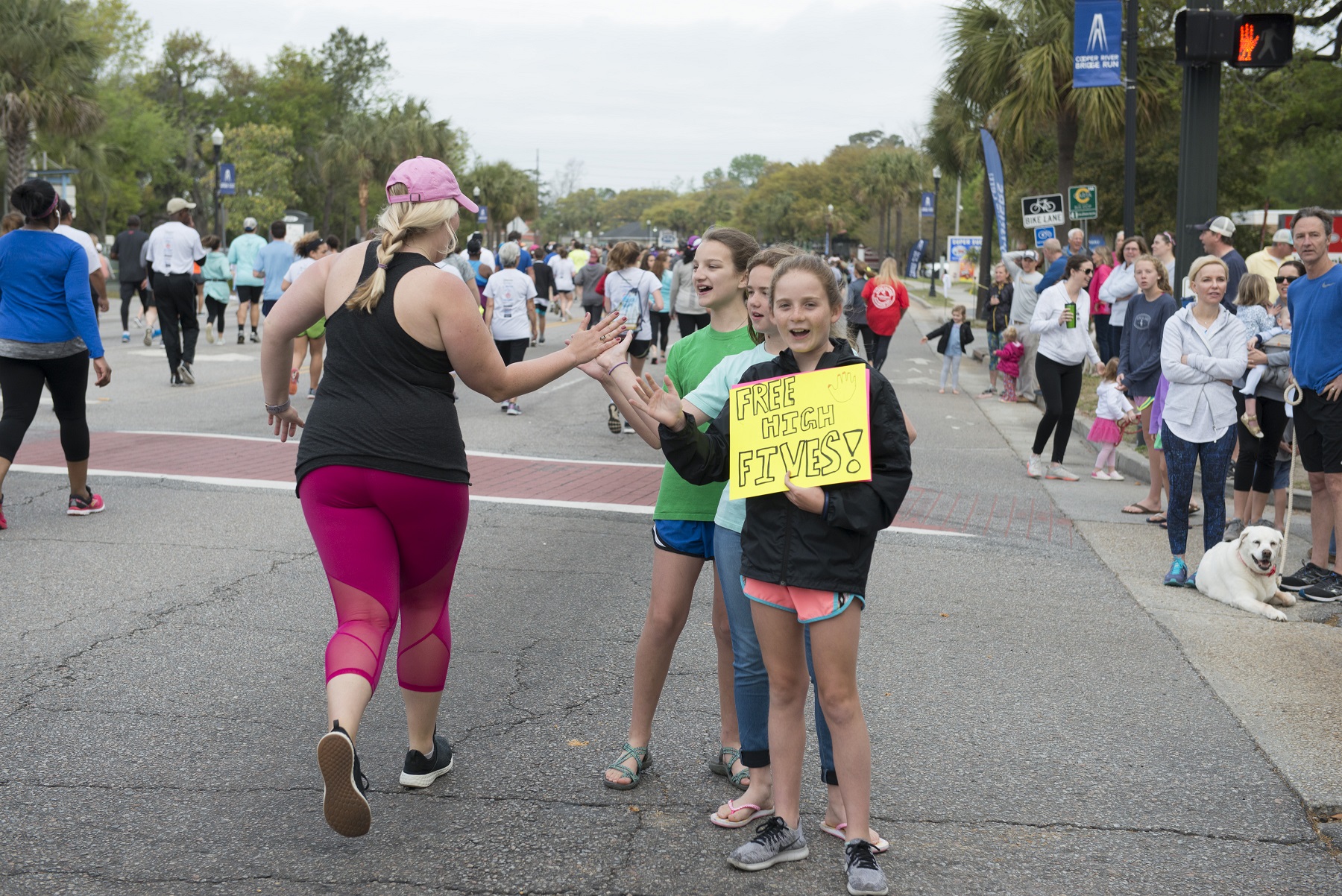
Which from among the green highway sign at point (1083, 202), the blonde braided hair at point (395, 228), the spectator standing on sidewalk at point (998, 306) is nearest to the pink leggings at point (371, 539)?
the blonde braided hair at point (395, 228)

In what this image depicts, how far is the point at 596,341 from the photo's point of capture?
143 inches

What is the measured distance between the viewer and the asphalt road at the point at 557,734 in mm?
3521

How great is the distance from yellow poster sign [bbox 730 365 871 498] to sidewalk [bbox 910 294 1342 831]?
78.1 inches

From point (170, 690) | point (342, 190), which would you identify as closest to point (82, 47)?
point (170, 690)

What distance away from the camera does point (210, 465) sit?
9.80 m

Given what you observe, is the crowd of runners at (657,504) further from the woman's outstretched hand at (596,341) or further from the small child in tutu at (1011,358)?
the small child in tutu at (1011,358)

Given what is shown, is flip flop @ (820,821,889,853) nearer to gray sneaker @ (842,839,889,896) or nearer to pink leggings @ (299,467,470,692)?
gray sneaker @ (842,839,889,896)

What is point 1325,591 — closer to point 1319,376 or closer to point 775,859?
point 1319,376

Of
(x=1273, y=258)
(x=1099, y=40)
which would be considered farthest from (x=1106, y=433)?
(x=1099, y=40)

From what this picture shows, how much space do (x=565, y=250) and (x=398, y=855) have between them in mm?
33284

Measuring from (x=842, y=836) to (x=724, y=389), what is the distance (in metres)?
1.35

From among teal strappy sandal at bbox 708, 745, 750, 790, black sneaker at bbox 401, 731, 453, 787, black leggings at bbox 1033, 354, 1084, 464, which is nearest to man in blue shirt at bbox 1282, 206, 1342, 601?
black leggings at bbox 1033, 354, 1084, 464

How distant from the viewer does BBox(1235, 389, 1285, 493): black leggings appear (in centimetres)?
795

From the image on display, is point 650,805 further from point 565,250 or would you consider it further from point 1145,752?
point 565,250
